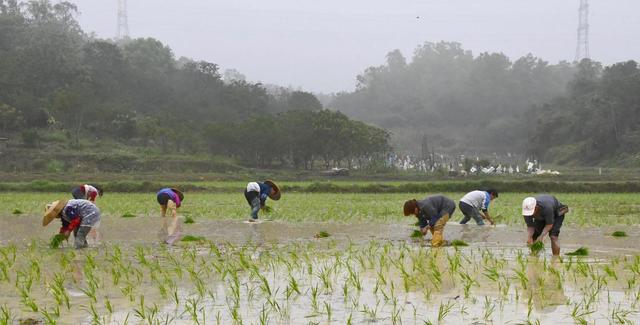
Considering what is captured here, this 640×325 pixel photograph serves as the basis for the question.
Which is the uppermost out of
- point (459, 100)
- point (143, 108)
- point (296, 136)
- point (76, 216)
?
point (459, 100)

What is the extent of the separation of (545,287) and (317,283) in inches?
99.3

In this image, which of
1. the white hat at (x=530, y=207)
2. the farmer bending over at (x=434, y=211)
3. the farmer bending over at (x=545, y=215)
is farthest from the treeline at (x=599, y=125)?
the white hat at (x=530, y=207)

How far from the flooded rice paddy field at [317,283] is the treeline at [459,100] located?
90.4 m

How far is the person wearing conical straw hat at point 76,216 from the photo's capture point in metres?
11.5

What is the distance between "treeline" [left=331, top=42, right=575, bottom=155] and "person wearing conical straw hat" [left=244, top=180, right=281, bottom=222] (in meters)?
84.8

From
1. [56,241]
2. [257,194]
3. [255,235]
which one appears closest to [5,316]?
[56,241]

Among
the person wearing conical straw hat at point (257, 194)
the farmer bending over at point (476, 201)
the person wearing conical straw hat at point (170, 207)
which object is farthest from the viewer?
the person wearing conical straw hat at point (257, 194)

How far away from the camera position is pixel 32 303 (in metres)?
6.60

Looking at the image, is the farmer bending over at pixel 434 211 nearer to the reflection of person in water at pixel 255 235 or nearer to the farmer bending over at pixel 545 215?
the farmer bending over at pixel 545 215

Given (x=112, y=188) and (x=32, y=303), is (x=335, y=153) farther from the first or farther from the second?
(x=32, y=303)

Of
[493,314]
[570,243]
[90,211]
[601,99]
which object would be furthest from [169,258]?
[601,99]

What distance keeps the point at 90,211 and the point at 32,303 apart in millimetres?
5255

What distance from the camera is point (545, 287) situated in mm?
7598

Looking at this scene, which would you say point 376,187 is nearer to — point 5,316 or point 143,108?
point 5,316
